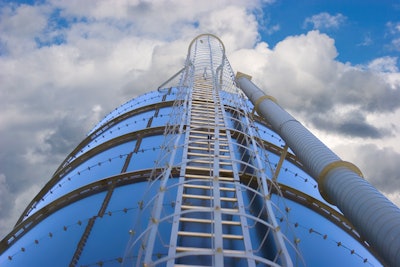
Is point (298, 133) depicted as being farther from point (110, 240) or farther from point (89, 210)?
point (89, 210)

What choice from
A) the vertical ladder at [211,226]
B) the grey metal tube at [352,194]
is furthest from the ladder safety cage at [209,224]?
the grey metal tube at [352,194]

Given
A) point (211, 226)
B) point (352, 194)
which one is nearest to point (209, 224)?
point (211, 226)

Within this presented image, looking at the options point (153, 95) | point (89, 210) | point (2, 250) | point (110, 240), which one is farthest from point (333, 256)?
point (153, 95)

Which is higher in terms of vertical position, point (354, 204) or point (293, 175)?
point (293, 175)

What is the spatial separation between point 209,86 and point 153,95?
4.92 m

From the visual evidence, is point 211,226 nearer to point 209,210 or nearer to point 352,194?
point 209,210

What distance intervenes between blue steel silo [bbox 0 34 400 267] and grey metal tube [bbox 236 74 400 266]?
2 cm

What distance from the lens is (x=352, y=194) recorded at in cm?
648

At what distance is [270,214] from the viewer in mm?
6723

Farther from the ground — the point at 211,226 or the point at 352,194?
the point at 352,194

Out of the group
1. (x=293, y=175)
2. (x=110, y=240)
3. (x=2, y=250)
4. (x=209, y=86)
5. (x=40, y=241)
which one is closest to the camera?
(x=110, y=240)

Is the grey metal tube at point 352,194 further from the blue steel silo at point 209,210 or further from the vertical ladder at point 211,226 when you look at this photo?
the vertical ladder at point 211,226

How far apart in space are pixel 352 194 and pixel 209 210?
2.90 meters

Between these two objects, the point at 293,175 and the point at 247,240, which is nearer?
the point at 247,240
